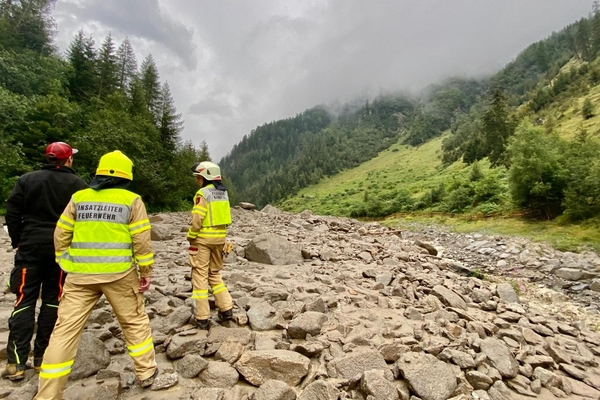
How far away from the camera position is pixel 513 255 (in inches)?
634

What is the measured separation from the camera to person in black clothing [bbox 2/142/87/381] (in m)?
3.79

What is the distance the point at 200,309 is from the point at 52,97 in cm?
2637

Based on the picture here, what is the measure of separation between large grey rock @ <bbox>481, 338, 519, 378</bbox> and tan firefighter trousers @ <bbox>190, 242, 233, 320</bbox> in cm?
456

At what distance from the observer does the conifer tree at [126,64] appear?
41.9 m

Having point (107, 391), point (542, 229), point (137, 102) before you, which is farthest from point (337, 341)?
point (137, 102)

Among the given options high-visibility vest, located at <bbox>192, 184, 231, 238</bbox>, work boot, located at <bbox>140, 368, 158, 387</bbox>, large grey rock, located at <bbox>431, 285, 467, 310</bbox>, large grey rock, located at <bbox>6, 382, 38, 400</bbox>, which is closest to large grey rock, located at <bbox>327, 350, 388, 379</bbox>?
work boot, located at <bbox>140, 368, 158, 387</bbox>

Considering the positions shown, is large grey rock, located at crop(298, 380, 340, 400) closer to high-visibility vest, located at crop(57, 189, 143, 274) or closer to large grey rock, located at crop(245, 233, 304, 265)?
high-visibility vest, located at crop(57, 189, 143, 274)

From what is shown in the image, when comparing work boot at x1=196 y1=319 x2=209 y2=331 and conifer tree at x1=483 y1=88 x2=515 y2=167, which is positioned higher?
conifer tree at x1=483 y1=88 x2=515 y2=167

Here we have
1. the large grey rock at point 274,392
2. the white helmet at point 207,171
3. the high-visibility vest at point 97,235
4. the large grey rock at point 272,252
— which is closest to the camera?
the high-visibility vest at point 97,235

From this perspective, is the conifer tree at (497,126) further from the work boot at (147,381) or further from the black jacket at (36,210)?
the black jacket at (36,210)

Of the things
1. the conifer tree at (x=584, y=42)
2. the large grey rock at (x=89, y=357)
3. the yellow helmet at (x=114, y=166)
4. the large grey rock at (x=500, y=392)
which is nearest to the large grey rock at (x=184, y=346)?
the large grey rock at (x=89, y=357)

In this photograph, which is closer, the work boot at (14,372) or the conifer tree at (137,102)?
the work boot at (14,372)

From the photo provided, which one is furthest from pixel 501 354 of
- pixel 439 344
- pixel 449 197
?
pixel 449 197

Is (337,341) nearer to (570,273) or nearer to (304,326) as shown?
(304,326)
